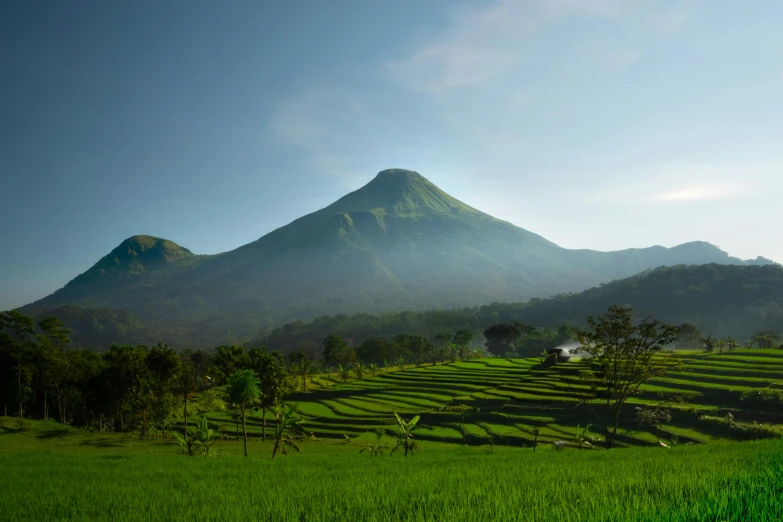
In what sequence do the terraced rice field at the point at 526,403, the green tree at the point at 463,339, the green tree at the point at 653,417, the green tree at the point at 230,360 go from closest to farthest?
the green tree at the point at 653,417 → the green tree at the point at 230,360 → the terraced rice field at the point at 526,403 → the green tree at the point at 463,339

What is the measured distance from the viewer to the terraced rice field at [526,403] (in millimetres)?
41000

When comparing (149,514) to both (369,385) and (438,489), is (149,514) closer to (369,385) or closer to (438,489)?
(438,489)

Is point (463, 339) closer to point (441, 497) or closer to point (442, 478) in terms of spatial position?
point (442, 478)

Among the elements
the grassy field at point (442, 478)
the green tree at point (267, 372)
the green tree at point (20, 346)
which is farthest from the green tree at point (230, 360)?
the green tree at point (20, 346)

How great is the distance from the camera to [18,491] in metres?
11.1

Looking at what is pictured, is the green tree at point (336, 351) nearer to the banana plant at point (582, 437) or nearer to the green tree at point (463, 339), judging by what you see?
the green tree at point (463, 339)

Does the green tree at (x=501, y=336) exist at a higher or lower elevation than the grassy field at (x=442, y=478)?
lower

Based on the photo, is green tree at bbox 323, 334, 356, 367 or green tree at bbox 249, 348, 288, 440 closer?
green tree at bbox 249, 348, 288, 440

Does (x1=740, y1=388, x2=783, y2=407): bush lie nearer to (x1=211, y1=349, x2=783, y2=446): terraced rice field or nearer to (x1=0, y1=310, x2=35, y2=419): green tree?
(x1=211, y1=349, x2=783, y2=446): terraced rice field

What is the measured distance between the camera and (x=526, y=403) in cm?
5241

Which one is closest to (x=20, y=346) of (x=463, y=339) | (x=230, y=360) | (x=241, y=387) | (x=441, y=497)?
(x=230, y=360)

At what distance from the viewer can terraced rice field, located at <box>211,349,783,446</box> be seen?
41.0 meters

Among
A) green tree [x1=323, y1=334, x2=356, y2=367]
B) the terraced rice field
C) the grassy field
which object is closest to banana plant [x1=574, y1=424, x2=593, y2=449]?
the terraced rice field

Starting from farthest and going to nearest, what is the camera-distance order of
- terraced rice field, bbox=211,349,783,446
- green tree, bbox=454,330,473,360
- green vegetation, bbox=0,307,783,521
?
1. green tree, bbox=454,330,473,360
2. terraced rice field, bbox=211,349,783,446
3. green vegetation, bbox=0,307,783,521
